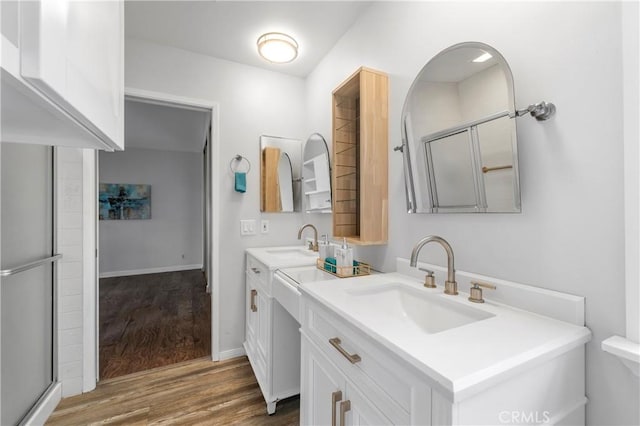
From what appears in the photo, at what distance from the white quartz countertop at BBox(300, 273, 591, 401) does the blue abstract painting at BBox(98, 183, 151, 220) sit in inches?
214

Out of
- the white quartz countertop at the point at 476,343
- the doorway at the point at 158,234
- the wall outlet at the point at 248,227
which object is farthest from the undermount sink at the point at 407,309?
the doorway at the point at 158,234

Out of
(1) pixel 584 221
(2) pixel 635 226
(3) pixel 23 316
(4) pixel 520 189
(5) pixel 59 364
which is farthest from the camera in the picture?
(5) pixel 59 364

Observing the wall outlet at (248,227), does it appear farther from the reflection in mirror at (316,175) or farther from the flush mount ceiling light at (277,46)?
the flush mount ceiling light at (277,46)

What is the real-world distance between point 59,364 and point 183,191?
13.9 feet

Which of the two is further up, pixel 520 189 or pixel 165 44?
pixel 165 44

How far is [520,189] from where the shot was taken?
909 millimetres

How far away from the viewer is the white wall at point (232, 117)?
6.90 ft

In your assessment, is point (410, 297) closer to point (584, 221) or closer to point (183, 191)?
point (584, 221)

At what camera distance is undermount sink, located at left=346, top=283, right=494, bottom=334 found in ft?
2.67

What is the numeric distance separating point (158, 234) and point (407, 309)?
18.1 feet

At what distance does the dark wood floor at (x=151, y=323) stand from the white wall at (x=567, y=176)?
2362mm

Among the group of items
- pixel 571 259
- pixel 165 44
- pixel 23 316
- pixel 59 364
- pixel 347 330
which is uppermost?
pixel 165 44

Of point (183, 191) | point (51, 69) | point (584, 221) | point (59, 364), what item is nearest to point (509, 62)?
point (584, 221)

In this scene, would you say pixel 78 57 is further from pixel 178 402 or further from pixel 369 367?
pixel 178 402
